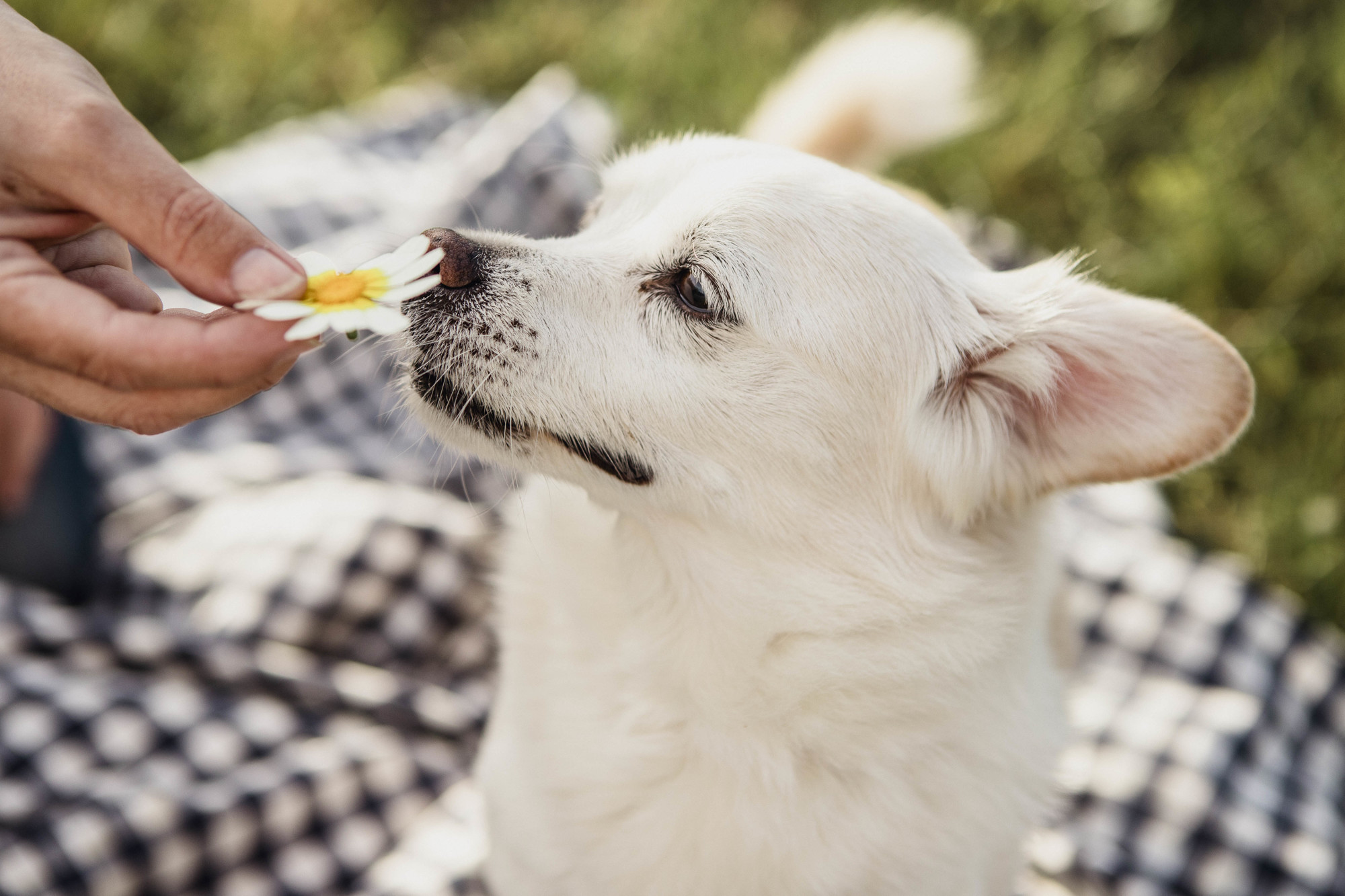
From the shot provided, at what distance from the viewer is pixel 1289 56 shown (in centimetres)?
406

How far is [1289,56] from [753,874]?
3.98 metres

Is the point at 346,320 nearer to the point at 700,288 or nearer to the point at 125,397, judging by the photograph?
the point at 125,397

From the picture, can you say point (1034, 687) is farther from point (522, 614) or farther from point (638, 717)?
point (522, 614)

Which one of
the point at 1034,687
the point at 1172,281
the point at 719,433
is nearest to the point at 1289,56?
the point at 1172,281

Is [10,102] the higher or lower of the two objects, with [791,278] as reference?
lower

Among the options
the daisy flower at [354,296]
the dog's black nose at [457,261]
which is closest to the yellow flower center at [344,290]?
the daisy flower at [354,296]

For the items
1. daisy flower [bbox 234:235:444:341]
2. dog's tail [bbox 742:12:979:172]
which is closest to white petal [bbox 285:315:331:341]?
daisy flower [bbox 234:235:444:341]

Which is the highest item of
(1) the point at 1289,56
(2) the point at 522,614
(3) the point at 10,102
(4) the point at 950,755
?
(1) the point at 1289,56

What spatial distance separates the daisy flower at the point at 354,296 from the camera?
1.12 metres

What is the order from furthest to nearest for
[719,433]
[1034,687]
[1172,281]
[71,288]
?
1. [1172,281]
2. [1034,687]
3. [719,433]
4. [71,288]

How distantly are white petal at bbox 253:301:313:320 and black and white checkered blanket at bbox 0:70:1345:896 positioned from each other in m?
0.94

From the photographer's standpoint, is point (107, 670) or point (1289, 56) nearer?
point (107, 670)

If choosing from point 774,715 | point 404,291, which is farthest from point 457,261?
point 774,715

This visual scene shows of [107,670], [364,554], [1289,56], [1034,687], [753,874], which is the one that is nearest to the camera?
[753,874]
